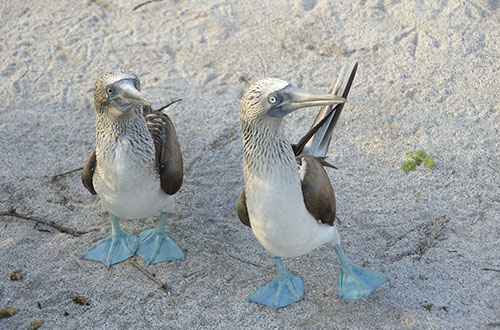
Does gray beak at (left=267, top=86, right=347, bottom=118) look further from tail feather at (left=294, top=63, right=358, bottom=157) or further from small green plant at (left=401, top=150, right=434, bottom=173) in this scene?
small green plant at (left=401, top=150, right=434, bottom=173)

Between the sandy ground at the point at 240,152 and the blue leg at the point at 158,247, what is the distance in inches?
2.8

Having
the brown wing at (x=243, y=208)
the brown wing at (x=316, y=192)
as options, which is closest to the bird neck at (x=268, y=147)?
→ the brown wing at (x=316, y=192)

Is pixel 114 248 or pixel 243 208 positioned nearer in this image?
pixel 243 208

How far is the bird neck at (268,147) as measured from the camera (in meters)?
3.26

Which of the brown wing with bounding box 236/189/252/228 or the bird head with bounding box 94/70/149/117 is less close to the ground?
the bird head with bounding box 94/70/149/117

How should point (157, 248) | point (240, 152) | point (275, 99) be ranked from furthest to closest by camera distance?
point (240, 152) < point (157, 248) < point (275, 99)

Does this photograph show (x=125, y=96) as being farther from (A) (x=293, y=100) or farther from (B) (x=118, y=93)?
(A) (x=293, y=100)

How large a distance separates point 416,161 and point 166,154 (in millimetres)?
2106

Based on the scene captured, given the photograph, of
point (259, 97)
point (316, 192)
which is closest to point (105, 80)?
point (259, 97)

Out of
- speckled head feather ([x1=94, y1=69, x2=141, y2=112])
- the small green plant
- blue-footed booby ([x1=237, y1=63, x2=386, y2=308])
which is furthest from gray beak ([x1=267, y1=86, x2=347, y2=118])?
the small green plant

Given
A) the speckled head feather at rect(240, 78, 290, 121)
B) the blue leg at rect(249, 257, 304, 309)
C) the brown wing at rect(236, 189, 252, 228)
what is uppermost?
the speckled head feather at rect(240, 78, 290, 121)

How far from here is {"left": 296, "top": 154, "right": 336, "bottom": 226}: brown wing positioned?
3510 millimetres

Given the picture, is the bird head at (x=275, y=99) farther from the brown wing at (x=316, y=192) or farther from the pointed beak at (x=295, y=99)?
the brown wing at (x=316, y=192)

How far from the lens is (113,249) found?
14.1 feet
